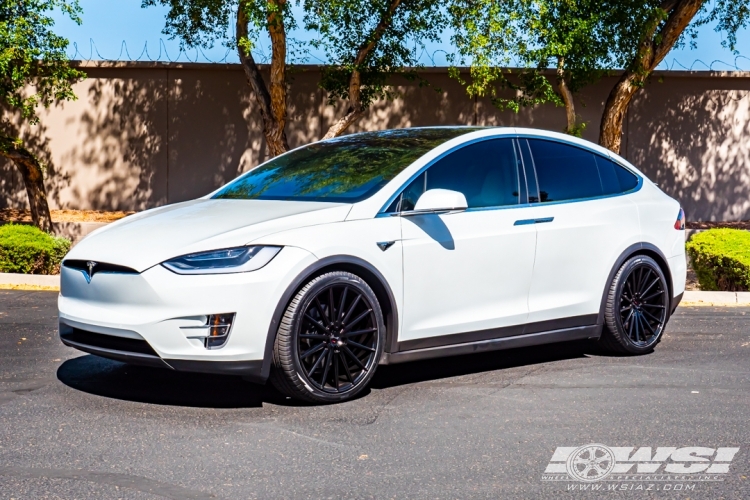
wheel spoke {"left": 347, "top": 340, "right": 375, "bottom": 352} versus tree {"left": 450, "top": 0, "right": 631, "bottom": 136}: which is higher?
tree {"left": 450, "top": 0, "right": 631, "bottom": 136}

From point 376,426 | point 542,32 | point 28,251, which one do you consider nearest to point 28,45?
point 28,251

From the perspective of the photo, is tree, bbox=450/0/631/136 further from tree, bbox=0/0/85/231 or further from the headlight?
the headlight

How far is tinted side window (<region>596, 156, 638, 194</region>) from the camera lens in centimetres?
768

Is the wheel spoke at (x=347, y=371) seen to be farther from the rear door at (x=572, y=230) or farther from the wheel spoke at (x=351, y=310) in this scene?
the rear door at (x=572, y=230)

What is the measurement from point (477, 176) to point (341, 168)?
0.93 metres

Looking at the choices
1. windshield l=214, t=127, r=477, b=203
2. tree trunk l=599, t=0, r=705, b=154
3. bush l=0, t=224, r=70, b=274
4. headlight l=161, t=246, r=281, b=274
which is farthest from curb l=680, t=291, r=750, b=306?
bush l=0, t=224, r=70, b=274

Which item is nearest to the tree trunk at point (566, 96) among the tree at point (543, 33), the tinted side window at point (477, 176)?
the tree at point (543, 33)

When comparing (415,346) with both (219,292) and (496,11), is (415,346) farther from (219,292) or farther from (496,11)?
(496,11)

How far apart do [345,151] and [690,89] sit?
14.2m

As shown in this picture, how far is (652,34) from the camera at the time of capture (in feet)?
51.7

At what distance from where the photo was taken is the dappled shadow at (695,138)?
1961 centimetres

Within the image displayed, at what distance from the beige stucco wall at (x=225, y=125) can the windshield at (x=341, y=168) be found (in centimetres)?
1188

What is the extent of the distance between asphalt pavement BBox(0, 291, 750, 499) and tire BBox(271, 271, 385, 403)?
14 cm

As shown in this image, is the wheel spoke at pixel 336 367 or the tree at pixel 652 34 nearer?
the wheel spoke at pixel 336 367
